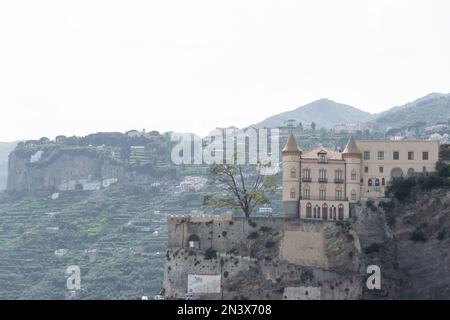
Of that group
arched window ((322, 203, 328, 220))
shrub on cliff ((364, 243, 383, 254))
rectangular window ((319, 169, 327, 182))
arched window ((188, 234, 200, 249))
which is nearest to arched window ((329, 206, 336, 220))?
arched window ((322, 203, 328, 220))

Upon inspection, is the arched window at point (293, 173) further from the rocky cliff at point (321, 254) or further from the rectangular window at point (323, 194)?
the rocky cliff at point (321, 254)

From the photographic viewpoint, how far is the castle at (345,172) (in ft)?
319

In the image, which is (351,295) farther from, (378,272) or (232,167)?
(232,167)

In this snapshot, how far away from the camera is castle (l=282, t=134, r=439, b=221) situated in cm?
9712

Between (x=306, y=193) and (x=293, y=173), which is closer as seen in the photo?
(x=306, y=193)

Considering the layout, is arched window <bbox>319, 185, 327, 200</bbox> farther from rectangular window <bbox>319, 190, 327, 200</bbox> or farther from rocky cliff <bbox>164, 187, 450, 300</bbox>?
rocky cliff <bbox>164, 187, 450, 300</bbox>

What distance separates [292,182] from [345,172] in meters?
4.28

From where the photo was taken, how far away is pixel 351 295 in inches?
3676

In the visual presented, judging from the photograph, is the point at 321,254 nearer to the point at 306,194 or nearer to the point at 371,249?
the point at 371,249

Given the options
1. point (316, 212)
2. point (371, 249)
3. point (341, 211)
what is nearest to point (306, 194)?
point (316, 212)

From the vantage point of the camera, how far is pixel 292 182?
320 feet
